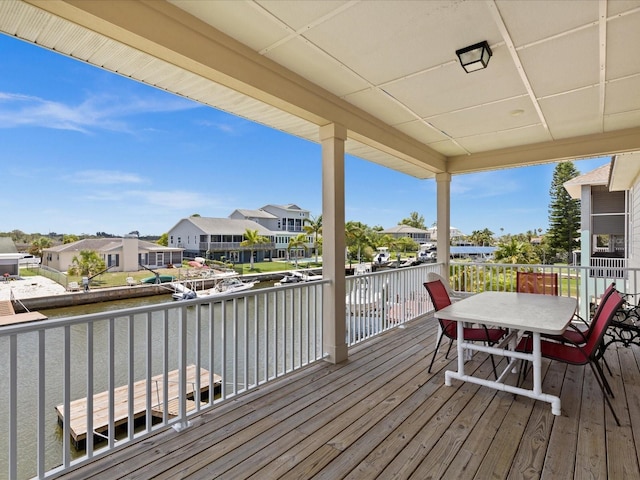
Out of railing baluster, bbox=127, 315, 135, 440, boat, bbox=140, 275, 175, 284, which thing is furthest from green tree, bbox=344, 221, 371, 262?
railing baluster, bbox=127, 315, 135, 440

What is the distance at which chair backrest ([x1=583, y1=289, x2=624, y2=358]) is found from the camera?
2365 millimetres

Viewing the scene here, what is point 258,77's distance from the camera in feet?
8.78

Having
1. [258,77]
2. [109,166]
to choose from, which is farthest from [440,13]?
[109,166]

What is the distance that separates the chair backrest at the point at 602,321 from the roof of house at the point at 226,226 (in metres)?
21.0

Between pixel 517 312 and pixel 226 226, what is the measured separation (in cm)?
2204

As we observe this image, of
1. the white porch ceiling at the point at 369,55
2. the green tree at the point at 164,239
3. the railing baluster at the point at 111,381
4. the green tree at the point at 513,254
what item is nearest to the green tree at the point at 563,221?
the green tree at the point at 513,254

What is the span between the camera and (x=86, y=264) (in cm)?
1075

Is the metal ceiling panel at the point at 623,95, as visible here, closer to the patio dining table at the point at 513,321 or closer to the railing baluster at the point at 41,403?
the patio dining table at the point at 513,321

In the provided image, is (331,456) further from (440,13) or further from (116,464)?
(440,13)

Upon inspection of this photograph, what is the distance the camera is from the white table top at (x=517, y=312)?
2.58 meters

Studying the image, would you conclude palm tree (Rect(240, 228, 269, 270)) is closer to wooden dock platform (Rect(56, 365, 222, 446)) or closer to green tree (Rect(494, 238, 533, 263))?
wooden dock platform (Rect(56, 365, 222, 446))

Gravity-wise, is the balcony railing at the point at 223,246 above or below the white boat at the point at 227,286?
above

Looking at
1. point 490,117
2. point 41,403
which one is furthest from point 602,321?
point 41,403

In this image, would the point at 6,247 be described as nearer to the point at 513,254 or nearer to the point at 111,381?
the point at 111,381
